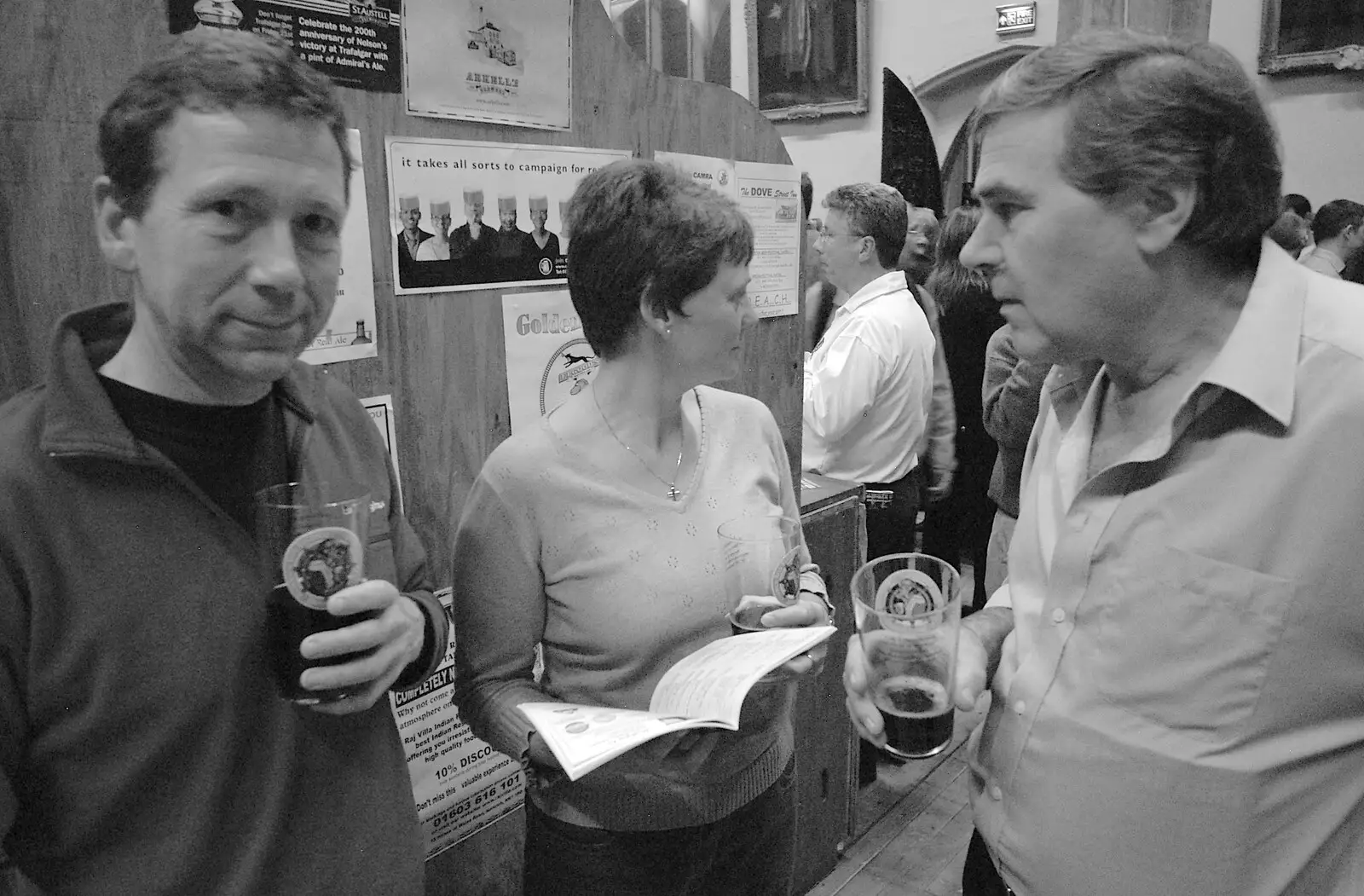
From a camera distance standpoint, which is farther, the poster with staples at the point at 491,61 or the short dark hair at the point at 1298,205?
the short dark hair at the point at 1298,205

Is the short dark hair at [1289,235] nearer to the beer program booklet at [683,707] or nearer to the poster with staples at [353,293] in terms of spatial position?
the beer program booklet at [683,707]

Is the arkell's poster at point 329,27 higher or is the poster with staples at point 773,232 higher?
the arkell's poster at point 329,27

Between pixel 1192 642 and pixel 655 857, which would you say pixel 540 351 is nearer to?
pixel 655 857

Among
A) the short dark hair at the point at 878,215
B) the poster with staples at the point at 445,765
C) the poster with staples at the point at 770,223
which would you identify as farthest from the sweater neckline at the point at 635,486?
the short dark hair at the point at 878,215

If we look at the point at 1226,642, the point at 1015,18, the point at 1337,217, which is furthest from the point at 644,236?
the point at 1015,18

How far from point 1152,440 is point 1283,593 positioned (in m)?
0.22

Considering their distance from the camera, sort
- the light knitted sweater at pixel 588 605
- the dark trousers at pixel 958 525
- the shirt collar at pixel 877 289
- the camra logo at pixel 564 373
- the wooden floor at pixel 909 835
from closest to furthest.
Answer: the light knitted sweater at pixel 588 605 → the camra logo at pixel 564 373 → the wooden floor at pixel 909 835 → the shirt collar at pixel 877 289 → the dark trousers at pixel 958 525

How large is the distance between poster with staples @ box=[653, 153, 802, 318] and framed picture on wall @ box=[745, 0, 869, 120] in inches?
272

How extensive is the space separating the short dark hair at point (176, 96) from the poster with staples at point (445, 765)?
3.33 feet

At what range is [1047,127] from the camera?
3.87 feet

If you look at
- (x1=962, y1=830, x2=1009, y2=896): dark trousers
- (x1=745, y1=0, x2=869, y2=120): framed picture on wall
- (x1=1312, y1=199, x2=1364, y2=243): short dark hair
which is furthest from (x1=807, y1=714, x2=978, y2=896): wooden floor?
(x1=745, y1=0, x2=869, y2=120): framed picture on wall

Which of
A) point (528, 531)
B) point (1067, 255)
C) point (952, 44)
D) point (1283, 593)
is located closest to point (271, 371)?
point (528, 531)

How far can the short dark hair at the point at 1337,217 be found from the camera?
16.7 feet

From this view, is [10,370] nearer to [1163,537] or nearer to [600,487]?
[600,487]
